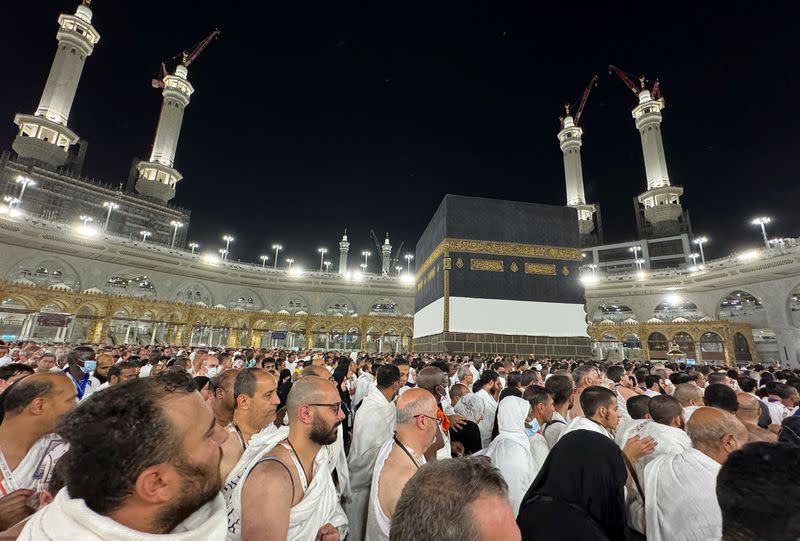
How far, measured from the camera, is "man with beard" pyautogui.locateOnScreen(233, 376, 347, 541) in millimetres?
1549

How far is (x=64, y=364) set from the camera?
18.3 feet

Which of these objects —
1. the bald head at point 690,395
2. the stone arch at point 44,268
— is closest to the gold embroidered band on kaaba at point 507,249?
the bald head at point 690,395

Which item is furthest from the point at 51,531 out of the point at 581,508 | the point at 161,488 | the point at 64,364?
the point at 64,364

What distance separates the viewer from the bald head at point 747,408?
329 cm

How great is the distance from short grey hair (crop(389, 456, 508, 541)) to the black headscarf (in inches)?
36.7

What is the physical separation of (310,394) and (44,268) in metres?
36.1

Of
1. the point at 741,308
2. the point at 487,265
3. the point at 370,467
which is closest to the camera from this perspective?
the point at 370,467

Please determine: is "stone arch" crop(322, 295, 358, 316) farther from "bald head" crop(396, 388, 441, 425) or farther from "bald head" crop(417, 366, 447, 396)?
"bald head" crop(396, 388, 441, 425)

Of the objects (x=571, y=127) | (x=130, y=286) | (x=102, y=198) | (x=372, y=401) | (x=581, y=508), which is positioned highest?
(x=571, y=127)

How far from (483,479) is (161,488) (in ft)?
2.82

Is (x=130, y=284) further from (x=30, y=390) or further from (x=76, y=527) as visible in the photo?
(x=76, y=527)

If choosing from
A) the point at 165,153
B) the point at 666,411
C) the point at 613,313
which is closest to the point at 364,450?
the point at 666,411

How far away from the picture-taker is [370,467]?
2924mm

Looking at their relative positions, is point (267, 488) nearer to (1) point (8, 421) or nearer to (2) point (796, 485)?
(1) point (8, 421)
